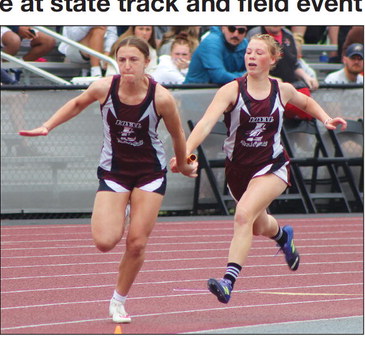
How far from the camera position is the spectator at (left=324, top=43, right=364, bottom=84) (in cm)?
1366

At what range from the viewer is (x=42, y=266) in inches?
369

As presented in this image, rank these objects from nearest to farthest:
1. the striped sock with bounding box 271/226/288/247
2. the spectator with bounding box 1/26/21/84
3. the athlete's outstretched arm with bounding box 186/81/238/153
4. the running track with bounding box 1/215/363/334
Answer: the running track with bounding box 1/215/363/334 → the athlete's outstretched arm with bounding box 186/81/238/153 → the striped sock with bounding box 271/226/288/247 → the spectator with bounding box 1/26/21/84

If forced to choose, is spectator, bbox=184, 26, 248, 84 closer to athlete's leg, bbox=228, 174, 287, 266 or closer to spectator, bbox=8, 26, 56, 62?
spectator, bbox=8, 26, 56, 62

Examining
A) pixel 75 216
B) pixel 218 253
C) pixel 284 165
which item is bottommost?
pixel 75 216

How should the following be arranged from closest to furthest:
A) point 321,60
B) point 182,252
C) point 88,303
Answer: point 88,303, point 182,252, point 321,60

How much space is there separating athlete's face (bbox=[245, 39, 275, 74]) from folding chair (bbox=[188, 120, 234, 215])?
5345 mm

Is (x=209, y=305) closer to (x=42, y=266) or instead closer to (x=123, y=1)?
(x=42, y=266)

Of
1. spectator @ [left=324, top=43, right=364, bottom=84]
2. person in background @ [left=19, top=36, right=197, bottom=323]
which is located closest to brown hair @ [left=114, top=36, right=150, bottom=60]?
person in background @ [left=19, top=36, right=197, bottom=323]

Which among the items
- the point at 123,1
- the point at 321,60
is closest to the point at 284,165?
the point at 123,1

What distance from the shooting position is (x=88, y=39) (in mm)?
14078

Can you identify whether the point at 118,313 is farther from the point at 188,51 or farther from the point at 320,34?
the point at 320,34

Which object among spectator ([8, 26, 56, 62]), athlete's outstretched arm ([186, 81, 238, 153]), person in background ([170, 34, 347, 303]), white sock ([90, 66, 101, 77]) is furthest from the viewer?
spectator ([8, 26, 56, 62])

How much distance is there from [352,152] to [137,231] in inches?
300

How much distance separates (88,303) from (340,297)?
208cm
